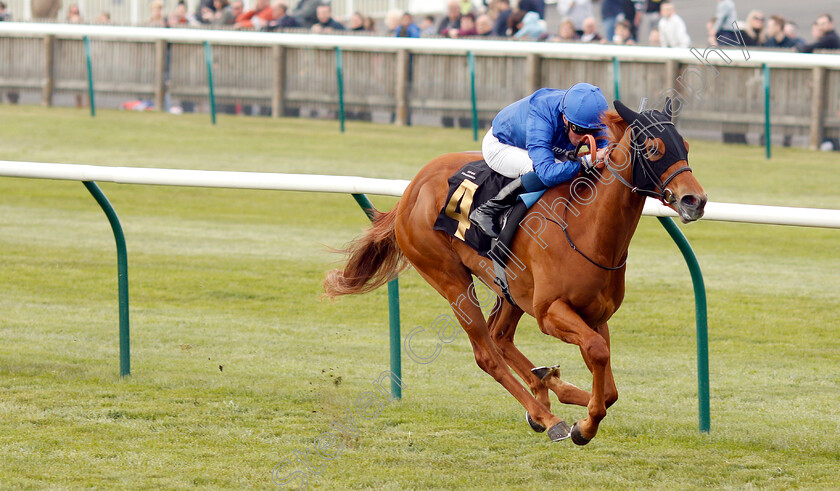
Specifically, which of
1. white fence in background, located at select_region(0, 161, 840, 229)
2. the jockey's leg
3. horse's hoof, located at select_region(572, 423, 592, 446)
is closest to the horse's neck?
the jockey's leg

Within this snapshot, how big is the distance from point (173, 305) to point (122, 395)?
7.12 ft

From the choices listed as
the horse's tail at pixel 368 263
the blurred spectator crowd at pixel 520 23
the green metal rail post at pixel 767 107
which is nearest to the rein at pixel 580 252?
the horse's tail at pixel 368 263

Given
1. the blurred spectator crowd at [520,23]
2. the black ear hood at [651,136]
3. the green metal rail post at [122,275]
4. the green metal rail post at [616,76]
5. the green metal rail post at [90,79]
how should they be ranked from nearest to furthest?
the black ear hood at [651,136] → the green metal rail post at [122,275] → the green metal rail post at [616,76] → the blurred spectator crowd at [520,23] → the green metal rail post at [90,79]

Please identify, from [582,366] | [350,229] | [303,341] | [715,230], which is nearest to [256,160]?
[350,229]

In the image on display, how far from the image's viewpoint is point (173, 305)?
25.1 ft

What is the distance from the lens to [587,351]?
3961 mm

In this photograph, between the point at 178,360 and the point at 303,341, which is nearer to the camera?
the point at 178,360

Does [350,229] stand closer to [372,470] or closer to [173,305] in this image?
[173,305]

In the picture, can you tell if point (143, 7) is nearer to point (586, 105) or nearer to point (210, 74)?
point (210, 74)

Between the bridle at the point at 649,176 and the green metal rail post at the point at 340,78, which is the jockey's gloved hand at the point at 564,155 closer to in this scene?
the bridle at the point at 649,176

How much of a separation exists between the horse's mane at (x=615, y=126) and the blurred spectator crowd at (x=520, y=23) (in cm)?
861

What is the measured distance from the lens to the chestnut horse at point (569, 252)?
378 cm

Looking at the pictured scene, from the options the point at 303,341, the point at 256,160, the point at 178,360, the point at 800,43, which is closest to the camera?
the point at 178,360

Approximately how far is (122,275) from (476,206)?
208cm
